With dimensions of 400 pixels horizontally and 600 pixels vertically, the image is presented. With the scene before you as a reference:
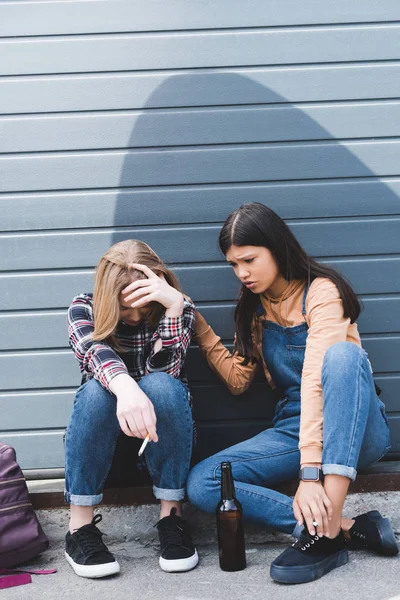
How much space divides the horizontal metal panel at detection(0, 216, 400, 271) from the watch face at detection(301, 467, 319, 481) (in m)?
1.24

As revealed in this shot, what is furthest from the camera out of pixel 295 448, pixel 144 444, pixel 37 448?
pixel 37 448

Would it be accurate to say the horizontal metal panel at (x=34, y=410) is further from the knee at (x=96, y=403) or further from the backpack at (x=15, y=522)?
the knee at (x=96, y=403)

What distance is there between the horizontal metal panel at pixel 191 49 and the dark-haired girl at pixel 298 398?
0.91 meters

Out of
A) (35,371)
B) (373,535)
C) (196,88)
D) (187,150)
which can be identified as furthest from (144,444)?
(196,88)

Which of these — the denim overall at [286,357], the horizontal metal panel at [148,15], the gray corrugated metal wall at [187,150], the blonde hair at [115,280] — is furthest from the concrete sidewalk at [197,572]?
the horizontal metal panel at [148,15]

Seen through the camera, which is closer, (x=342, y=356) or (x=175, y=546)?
(x=342, y=356)

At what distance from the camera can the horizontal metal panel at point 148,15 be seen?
327 cm

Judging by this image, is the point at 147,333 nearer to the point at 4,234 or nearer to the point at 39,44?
the point at 4,234

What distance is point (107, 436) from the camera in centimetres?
256

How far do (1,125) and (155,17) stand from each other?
908mm

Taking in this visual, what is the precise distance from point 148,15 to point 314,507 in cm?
238

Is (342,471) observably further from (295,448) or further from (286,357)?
(286,357)

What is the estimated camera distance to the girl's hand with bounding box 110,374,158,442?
242 centimetres

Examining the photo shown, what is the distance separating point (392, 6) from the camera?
3.31m
